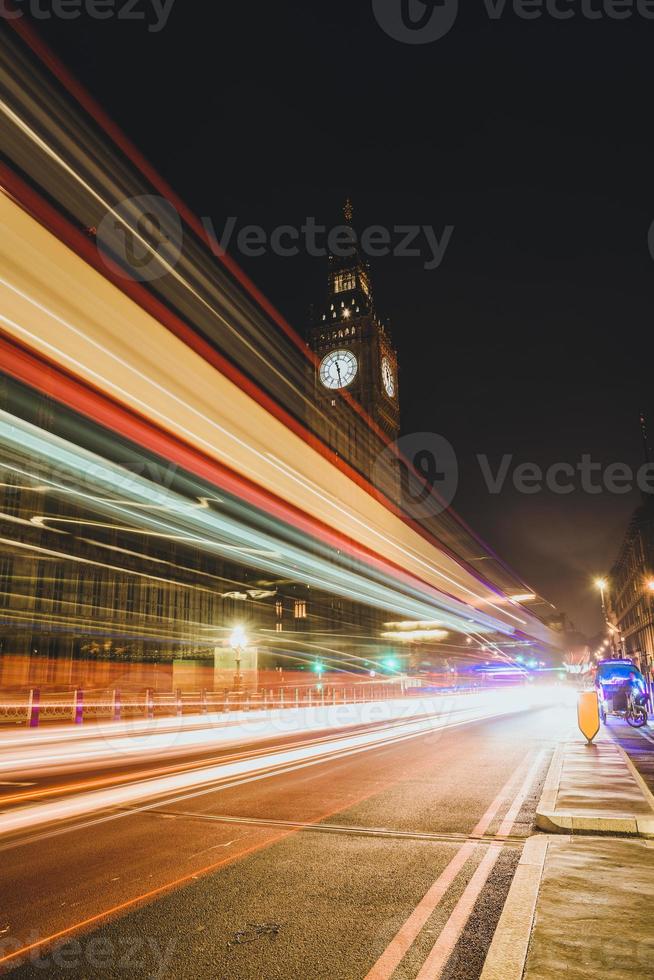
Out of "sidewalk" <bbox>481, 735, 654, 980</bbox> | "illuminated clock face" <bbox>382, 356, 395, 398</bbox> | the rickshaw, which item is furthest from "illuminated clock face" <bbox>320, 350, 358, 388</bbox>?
"sidewalk" <bbox>481, 735, 654, 980</bbox>

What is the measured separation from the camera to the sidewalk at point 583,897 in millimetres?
3582

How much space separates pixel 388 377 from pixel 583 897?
400 feet

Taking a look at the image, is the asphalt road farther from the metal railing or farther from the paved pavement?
the metal railing

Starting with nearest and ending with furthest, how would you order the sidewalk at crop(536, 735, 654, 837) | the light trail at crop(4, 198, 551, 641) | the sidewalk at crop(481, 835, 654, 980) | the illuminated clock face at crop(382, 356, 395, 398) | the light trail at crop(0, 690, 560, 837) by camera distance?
the sidewalk at crop(481, 835, 654, 980) → the sidewalk at crop(536, 735, 654, 837) → the light trail at crop(0, 690, 560, 837) → the light trail at crop(4, 198, 551, 641) → the illuminated clock face at crop(382, 356, 395, 398)

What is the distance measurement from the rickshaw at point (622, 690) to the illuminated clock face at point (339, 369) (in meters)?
97.8

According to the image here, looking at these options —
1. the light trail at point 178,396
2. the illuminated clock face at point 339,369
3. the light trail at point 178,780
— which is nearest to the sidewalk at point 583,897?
the light trail at point 178,780

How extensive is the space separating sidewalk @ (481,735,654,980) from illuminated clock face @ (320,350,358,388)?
112 m

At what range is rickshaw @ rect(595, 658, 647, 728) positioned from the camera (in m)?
20.7

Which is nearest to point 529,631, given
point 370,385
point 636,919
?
point 370,385

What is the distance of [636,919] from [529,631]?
91544mm

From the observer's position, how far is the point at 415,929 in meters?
4.45

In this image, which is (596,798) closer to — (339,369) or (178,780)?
(178,780)

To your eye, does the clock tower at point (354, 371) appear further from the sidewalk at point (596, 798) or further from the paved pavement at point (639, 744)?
the sidewalk at point (596, 798)

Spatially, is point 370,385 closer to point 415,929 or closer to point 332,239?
point 332,239
